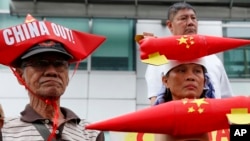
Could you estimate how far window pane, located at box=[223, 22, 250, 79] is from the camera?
23.4 feet

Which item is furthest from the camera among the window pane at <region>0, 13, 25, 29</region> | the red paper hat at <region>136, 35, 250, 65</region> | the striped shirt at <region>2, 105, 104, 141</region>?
the window pane at <region>0, 13, 25, 29</region>

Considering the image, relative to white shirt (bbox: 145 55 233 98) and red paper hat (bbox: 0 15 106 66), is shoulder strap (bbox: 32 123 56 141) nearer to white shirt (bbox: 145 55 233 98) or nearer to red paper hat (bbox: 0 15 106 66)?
red paper hat (bbox: 0 15 106 66)

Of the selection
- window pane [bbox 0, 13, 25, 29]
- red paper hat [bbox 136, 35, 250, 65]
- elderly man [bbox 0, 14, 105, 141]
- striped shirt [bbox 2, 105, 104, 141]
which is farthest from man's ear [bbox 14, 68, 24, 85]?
window pane [bbox 0, 13, 25, 29]

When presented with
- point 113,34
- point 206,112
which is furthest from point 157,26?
point 206,112

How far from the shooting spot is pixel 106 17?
7070 mm

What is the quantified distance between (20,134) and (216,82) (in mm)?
1116

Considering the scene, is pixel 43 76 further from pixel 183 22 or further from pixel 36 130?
pixel 183 22

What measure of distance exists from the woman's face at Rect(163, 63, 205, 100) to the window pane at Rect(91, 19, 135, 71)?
189 inches

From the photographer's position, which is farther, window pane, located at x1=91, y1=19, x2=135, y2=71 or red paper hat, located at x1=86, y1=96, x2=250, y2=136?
window pane, located at x1=91, y1=19, x2=135, y2=71

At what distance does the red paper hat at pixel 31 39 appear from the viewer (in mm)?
2293

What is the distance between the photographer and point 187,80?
242 centimetres

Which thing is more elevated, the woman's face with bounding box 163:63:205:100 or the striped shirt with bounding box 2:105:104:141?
the woman's face with bounding box 163:63:205:100

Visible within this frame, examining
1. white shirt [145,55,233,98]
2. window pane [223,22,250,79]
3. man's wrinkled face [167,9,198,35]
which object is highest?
window pane [223,22,250,79]

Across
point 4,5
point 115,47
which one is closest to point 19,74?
point 115,47
